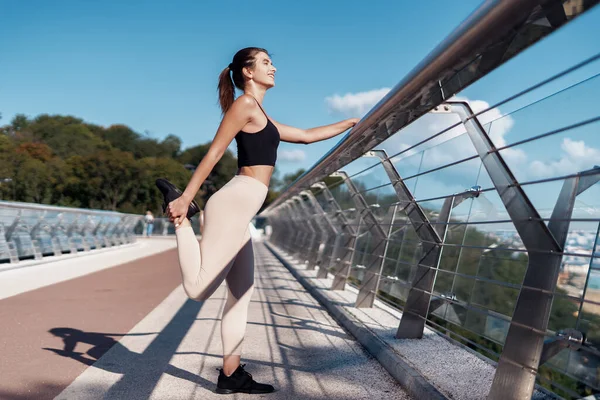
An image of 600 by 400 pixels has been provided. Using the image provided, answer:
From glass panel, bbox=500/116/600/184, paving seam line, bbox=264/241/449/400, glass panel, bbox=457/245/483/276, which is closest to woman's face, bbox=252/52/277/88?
glass panel, bbox=500/116/600/184

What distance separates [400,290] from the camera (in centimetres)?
756

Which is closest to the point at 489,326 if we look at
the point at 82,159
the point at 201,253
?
the point at 201,253

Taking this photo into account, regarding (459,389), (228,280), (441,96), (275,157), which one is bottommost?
(459,389)

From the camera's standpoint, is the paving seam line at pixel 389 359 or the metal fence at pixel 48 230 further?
the metal fence at pixel 48 230

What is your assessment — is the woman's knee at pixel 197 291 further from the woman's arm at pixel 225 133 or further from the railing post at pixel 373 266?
the railing post at pixel 373 266

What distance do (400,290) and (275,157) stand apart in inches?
147

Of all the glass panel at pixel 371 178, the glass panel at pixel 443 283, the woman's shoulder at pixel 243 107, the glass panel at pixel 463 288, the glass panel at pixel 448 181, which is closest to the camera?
the woman's shoulder at pixel 243 107

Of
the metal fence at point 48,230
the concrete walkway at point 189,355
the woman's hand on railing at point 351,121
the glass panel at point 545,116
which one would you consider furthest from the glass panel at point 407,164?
the metal fence at point 48,230

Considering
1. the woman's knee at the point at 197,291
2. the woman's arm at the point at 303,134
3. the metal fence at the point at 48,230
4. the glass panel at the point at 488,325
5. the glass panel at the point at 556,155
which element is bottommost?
the metal fence at the point at 48,230

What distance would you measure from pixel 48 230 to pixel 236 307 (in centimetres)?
1451

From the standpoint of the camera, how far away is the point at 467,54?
124 inches

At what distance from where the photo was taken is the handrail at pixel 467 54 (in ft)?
8.47

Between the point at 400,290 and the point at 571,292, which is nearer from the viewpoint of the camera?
the point at 571,292

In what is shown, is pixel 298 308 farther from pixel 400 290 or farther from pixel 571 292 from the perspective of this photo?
pixel 571 292
